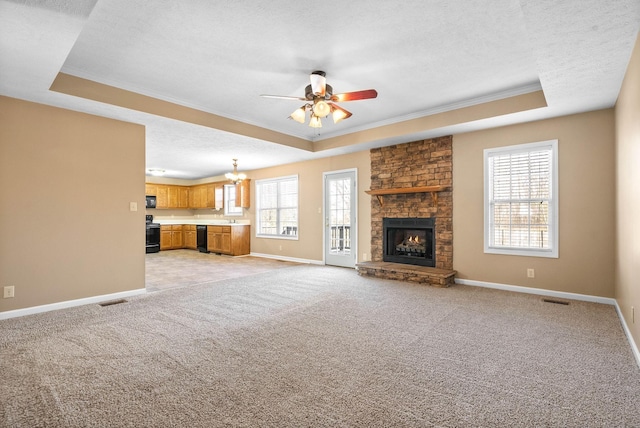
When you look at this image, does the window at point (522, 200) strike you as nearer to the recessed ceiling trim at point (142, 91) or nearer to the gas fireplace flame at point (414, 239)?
the gas fireplace flame at point (414, 239)

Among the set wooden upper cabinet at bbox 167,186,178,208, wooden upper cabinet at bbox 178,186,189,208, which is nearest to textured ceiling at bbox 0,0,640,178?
wooden upper cabinet at bbox 167,186,178,208

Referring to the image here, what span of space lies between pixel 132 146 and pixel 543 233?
5.94 metres

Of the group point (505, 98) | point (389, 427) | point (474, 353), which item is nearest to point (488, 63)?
point (505, 98)

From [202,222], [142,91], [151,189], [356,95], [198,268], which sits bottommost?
[198,268]

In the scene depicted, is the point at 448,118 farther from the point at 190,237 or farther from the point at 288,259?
the point at 190,237

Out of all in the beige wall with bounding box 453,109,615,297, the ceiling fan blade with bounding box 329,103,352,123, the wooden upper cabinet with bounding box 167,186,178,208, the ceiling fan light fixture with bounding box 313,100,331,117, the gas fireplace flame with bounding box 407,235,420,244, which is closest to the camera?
the ceiling fan light fixture with bounding box 313,100,331,117

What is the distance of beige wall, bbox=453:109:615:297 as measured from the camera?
4.02 metres

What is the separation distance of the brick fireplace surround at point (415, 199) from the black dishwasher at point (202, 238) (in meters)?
5.68

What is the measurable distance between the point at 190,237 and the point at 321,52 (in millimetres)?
8971

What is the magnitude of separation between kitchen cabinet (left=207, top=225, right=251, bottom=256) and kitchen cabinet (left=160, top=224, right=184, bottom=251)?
6.41ft

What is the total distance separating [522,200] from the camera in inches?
182

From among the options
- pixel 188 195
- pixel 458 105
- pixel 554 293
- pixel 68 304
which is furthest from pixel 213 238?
pixel 554 293

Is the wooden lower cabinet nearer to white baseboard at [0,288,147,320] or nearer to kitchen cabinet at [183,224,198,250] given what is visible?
kitchen cabinet at [183,224,198,250]

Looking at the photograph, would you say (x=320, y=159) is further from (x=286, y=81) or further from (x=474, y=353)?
(x=474, y=353)
